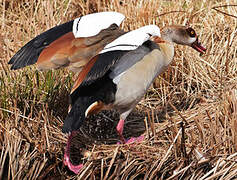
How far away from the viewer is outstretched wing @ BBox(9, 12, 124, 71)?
3.45 meters

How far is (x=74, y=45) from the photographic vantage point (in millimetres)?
3521

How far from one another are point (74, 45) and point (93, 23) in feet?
0.72

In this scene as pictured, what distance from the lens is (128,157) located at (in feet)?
11.1

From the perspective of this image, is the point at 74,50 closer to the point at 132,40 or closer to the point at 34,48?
the point at 34,48

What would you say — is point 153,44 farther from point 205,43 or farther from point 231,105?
point 205,43

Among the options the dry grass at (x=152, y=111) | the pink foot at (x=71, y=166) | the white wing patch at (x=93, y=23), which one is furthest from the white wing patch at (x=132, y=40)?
the pink foot at (x=71, y=166)

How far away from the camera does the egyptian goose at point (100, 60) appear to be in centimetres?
315

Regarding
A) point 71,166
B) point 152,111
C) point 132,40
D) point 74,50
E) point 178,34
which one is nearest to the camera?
point 132,40

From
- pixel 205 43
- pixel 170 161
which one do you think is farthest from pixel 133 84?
pixel 205 43

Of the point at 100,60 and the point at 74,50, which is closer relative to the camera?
the point at 100,60

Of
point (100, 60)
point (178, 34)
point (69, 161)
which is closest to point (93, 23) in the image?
point (100, 60)

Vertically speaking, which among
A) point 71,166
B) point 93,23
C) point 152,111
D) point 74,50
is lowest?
point 71,166

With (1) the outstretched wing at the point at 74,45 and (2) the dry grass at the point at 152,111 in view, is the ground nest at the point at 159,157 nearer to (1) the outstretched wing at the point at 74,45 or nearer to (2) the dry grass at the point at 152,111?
(2) the dry grass at the point at 152,111

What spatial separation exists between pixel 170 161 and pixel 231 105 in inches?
26.2
